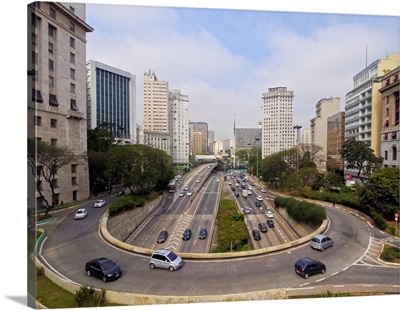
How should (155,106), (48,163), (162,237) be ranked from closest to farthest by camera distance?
(48,163)
(162,237)
(155,106)

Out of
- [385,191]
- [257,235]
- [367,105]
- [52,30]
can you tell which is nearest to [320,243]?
[385,191]

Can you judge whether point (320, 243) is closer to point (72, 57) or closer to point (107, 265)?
point (107, 265)

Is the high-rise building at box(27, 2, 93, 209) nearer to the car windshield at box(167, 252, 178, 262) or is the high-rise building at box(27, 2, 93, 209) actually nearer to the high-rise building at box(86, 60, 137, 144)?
the car windshield at box(167, 252, 178, 262)

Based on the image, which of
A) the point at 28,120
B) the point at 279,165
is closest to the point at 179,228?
the point at 28,120

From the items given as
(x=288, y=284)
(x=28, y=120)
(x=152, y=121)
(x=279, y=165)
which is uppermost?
(x=152, y=121)

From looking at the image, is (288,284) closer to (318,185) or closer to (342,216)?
(342,216)

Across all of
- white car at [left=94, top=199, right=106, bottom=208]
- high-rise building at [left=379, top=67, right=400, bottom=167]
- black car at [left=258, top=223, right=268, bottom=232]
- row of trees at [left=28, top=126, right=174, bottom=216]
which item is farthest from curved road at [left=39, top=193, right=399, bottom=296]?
high-rise building at [left=379, top=67, right=400, bottom=167]
